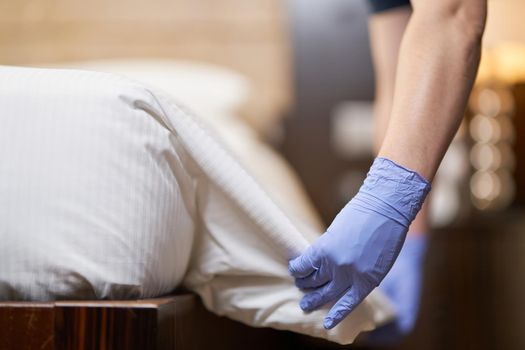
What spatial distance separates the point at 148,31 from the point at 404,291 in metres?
1.69

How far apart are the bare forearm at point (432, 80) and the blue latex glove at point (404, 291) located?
0.38 metres

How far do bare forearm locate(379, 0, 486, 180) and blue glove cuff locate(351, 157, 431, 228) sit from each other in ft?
0.04

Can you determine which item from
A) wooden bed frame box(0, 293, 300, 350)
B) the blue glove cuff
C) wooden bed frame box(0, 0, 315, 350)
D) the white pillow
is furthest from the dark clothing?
wooden bed frame box(0, 0, 315, 350)

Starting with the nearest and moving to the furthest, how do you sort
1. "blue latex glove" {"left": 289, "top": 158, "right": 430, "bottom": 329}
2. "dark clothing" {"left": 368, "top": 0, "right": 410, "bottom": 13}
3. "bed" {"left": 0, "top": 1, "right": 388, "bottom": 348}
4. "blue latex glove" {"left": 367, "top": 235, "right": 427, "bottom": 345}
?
"blue latex glove" {"left": 289, "top": 158, "right": 430, "bottom": 329}, "blue latex glove" {"left": 367, "top": 235, "right": 427, "bottom": 345}, "dark clothing" {"left": 368, "top": 0, "right": 410, "bottom": 13}, "bed" {"left": 0, "top": 1, "right": 388, "bottom": 348}

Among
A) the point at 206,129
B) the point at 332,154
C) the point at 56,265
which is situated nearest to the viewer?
the point at 56,265

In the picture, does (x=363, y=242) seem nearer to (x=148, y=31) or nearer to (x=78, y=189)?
(x=78, y=189)

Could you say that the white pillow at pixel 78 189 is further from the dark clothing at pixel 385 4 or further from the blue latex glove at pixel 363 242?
the dark clothing at pixel 385 4

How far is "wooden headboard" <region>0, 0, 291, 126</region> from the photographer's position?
256cm

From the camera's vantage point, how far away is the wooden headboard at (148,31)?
101 inches

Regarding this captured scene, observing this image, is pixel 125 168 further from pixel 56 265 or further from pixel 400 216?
pixel 400 216

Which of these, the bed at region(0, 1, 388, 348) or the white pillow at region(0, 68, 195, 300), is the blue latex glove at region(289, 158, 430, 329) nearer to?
the white pillow at region(0, 68, 195, 300)

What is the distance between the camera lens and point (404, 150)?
0.82 metres

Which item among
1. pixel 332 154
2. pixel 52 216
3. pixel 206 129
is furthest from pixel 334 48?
pixel 52 216

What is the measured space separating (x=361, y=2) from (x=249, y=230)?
1794mm
